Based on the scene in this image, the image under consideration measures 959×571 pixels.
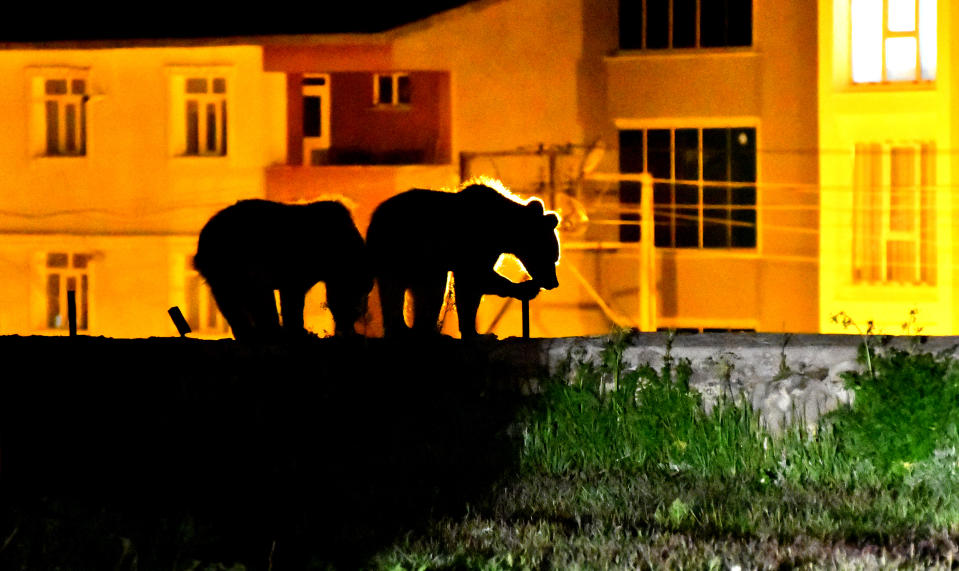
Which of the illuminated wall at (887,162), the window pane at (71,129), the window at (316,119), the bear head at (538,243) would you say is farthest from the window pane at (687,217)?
the bear head at (538,243)

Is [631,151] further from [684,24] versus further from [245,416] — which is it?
[245,416]

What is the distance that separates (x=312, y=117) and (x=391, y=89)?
5.19 feet

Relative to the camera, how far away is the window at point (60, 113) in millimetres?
30781

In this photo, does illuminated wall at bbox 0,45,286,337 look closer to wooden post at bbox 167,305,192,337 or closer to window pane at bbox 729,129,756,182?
window pane at bbox 729,129,756,182

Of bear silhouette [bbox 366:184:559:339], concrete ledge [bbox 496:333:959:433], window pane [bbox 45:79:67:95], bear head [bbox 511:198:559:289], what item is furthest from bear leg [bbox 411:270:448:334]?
→ window pane [bbox 45:79:67:95]

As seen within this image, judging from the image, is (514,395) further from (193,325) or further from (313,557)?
(193,325)

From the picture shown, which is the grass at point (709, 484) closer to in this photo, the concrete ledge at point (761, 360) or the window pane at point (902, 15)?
the concrete ledge at point (761, 360)

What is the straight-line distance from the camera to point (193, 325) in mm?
29906

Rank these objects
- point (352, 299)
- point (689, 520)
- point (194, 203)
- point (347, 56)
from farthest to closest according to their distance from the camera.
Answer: point (194, 203)
point (347, 56)
point (352, 299)
point (689, 520)

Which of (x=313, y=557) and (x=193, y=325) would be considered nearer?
(x=313, y=557)

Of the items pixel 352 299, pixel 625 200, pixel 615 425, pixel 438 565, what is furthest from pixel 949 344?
pixel 625 200

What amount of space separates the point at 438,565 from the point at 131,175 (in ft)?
81.5

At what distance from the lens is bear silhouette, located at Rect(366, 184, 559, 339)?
1210cm

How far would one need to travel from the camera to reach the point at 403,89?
29.8 meters
